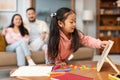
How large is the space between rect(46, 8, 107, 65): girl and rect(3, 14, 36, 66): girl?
5.29 feet

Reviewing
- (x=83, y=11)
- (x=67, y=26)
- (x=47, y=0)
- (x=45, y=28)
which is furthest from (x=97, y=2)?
(x=67, y=26)

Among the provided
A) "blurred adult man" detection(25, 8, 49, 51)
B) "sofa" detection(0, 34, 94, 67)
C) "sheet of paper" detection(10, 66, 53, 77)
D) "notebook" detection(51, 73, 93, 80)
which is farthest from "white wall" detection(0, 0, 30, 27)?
"notebook" detection(51, 73, 93, 80)

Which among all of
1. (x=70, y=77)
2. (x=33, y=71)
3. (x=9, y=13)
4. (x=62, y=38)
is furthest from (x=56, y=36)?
(x=9, y=13)

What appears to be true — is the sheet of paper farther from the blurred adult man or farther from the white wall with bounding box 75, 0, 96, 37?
the white wall with bounding box 75, 0, 96, 37

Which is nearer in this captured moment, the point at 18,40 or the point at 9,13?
the point at 18,40

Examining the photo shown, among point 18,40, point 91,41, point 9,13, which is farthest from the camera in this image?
point 9,13

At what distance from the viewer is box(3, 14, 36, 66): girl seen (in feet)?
11.6

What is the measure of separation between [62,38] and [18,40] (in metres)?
2.04

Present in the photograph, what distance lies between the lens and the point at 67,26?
73.4 inches

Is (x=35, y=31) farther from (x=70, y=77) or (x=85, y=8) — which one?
(x=70, y=77)

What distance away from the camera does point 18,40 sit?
3.85 m

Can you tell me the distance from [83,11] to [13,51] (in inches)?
108

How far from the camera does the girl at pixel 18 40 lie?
3541 mm

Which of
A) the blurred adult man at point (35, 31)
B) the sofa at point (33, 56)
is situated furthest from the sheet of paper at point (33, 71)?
the blurred adult man at point (35, 31)
